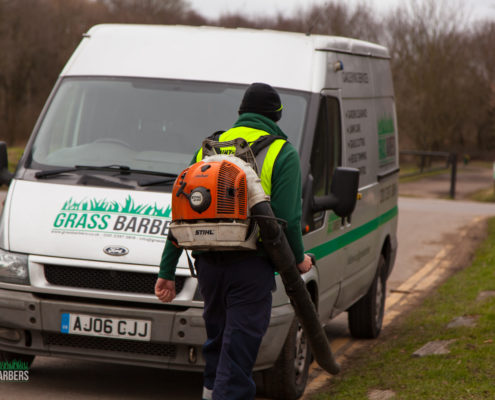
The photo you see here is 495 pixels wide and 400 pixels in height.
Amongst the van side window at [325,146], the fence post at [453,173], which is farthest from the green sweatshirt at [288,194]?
the fence post at [453,173]

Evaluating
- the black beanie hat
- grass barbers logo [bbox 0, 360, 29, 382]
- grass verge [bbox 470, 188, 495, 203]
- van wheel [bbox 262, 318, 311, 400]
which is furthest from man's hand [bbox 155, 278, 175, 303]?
grass verge [bbox 470, 188, 495, 203]

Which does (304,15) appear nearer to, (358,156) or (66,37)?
(66,37)

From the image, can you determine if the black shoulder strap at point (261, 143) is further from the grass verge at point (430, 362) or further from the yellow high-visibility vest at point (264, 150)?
the grass verge at point (430, 362)

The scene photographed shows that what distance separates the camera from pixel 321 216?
6.41 meters

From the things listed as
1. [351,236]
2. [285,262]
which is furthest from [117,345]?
[351,236]

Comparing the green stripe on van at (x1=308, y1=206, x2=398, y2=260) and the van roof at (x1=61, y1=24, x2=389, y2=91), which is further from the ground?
the van roof at (x1=61, y1=24, x2=389, y2=91)

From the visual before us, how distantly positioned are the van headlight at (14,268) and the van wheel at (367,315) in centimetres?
369

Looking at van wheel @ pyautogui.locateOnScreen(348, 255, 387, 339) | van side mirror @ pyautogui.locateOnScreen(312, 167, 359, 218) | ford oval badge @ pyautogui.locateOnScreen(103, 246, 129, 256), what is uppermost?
van side mirror @ pyautogui.locateOnScreen(312, 167, 359, 218)

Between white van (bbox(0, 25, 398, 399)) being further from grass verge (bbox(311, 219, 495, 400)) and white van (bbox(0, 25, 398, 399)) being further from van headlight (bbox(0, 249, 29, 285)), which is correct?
grass verge (bbox(311, 219, 495, 400))

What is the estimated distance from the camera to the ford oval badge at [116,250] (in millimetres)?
5480

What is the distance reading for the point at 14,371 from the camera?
617cm

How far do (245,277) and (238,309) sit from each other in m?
0.15

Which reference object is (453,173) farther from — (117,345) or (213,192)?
(213,192)

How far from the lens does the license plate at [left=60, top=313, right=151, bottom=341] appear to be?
5379 millimetres
